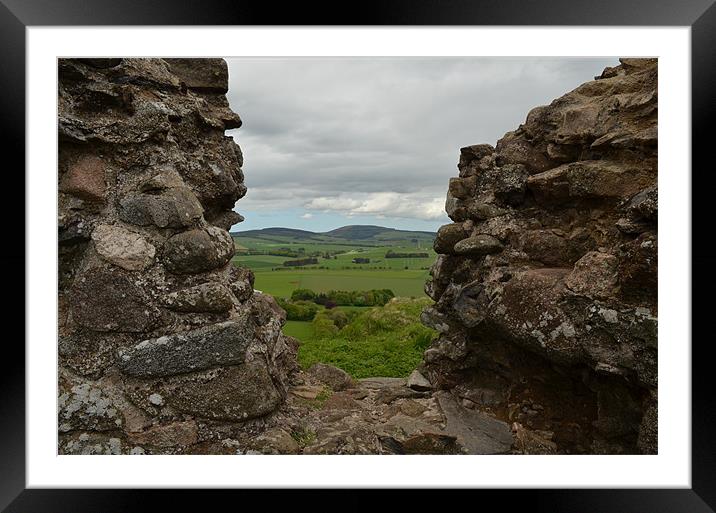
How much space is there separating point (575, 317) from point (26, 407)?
6.34m

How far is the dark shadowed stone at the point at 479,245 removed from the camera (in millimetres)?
7227

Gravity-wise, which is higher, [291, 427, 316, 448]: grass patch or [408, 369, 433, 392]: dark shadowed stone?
[291, 427, 316, 448]: grass patch

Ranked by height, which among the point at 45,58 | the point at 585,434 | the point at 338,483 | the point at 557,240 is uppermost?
the point at 45,58

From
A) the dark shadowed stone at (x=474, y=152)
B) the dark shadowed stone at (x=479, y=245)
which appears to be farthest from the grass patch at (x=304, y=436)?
the dark shadowed stone at (x=474, y=152)

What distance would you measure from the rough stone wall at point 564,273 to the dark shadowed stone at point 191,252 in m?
4.48

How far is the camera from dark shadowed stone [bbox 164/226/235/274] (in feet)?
15.3

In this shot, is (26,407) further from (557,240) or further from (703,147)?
(557,240)

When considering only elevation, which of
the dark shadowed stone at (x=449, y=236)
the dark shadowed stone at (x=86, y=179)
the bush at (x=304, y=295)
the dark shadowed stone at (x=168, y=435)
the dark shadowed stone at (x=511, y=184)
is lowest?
the dark shadowed stone at (x=168, y=435)

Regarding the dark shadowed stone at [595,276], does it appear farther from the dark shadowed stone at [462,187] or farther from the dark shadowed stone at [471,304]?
the dark shadowed stone at [462,187]

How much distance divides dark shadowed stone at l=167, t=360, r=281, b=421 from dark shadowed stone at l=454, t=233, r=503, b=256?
462 cm

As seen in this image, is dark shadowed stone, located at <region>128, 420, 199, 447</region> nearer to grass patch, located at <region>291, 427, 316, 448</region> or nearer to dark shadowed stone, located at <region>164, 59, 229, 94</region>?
grass patch, located at <region>291, 427, 316, 448</region>

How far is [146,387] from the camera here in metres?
4.46

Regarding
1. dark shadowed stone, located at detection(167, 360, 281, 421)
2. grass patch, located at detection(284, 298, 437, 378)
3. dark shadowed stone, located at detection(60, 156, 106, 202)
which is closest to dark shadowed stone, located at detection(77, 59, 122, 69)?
dark shadowed stone, located at detection(60, 156, 106, 202)
